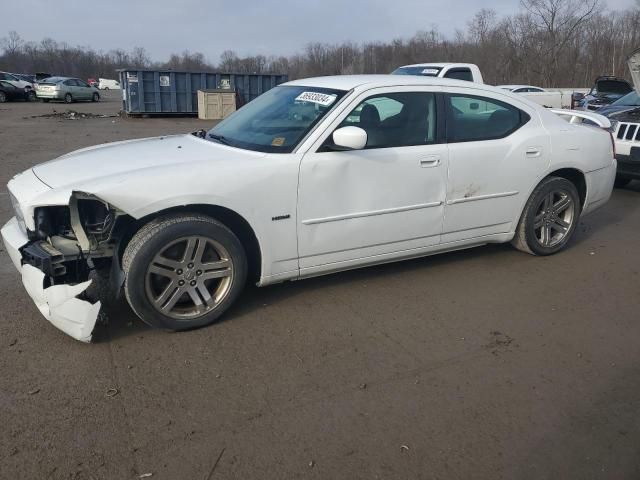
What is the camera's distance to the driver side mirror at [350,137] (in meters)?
3.65

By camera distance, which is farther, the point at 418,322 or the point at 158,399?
the point at 418,322

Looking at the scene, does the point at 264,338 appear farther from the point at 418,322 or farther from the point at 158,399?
the point at 418,322

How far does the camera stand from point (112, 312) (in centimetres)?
385

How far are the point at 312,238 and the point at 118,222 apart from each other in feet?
4.26

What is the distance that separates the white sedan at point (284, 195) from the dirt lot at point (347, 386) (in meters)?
0.30

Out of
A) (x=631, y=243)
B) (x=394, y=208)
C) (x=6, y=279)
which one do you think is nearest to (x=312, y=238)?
(x=394, y=208)

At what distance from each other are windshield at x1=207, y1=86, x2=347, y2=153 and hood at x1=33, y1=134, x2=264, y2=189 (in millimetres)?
171

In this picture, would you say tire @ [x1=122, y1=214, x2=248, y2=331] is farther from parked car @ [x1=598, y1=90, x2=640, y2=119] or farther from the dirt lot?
parked car @ [x1=598, y1=90, x2=640, y2=119]

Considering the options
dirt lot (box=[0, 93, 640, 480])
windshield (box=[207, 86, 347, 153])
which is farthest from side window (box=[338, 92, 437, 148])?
dirt lot (box=[0, 93, 640, 480])

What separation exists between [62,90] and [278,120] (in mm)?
34377

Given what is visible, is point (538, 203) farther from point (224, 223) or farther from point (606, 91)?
point (606, 91)

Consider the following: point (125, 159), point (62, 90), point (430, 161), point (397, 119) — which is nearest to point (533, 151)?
point (430, 161)

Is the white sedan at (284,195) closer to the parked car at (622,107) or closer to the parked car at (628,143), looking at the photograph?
the parked car at (628,143)

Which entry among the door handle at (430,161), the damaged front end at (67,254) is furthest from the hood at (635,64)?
the damaged front end at (67,254)
